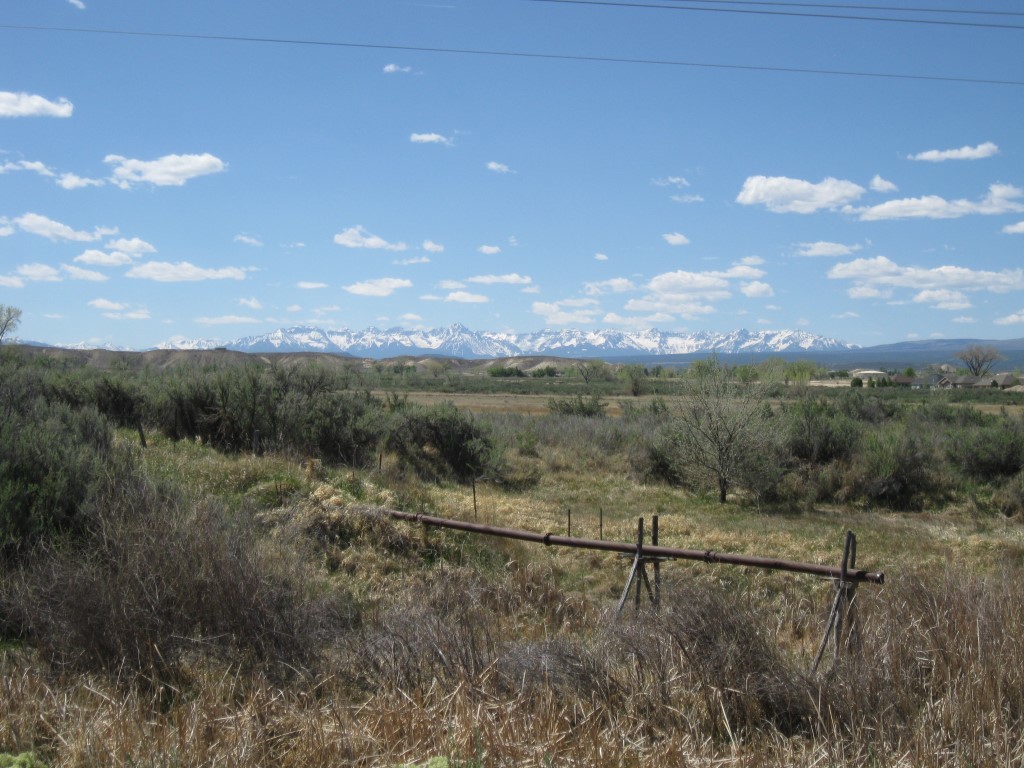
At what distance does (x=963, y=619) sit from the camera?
18.7 feet

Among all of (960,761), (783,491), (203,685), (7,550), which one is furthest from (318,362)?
(960,761)

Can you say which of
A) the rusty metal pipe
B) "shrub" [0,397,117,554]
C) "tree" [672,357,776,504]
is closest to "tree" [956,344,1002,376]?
"tree" [672,357,776,504]

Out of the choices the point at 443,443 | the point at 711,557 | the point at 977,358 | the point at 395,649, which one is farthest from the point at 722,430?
the point at 977,358

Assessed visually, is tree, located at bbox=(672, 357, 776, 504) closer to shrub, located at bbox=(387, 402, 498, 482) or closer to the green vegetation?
shrub, located at bbox=(387, 402, 498, 482)

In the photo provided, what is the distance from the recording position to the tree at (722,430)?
20.6 m

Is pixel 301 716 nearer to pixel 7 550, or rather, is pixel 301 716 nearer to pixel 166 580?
pixel 166 580

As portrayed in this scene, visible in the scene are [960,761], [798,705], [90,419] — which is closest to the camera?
[960,761]

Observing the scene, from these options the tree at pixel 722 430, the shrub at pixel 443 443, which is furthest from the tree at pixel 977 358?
the shrub at pixel 443 443

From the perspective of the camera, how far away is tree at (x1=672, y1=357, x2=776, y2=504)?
67.7 ft

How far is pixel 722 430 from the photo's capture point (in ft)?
68.5

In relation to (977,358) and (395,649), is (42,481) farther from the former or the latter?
(977,358)

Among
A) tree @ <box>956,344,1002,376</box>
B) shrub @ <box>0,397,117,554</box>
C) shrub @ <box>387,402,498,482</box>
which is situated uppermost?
tree @ <box>956,344,1002,376</box>

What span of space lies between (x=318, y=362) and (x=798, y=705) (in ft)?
73.7

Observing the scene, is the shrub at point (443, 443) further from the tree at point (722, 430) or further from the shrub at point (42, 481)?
the shrub at point (42, 481)
